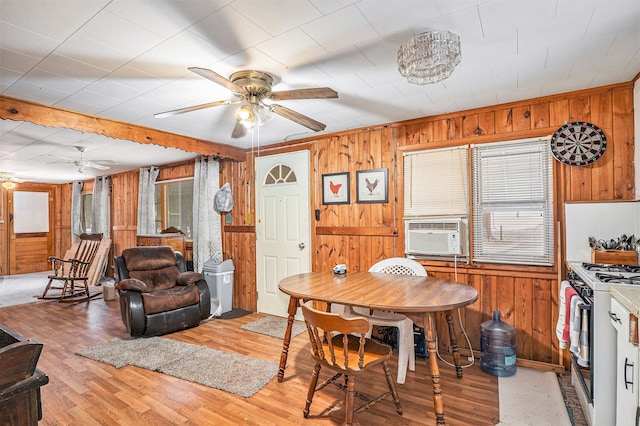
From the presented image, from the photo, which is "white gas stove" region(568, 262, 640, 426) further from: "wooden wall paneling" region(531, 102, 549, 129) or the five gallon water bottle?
"wooden wall paneling" region(531, 102, 549, 129)

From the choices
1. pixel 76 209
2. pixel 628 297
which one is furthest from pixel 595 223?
pixel 76 209

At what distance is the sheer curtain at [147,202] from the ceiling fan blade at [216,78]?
465 cm

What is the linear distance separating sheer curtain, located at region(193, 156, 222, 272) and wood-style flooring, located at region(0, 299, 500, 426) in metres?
1.75

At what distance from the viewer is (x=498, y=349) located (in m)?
2.84

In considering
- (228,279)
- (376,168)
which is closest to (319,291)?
(376,168)

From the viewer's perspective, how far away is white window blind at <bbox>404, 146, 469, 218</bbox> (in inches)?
130

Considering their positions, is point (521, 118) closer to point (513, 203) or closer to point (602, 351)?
point (513, 203)

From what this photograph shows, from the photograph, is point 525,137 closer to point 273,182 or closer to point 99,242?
point 273,182

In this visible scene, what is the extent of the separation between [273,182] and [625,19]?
3.70 meters

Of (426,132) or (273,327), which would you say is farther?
(273,327)

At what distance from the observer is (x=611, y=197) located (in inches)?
106

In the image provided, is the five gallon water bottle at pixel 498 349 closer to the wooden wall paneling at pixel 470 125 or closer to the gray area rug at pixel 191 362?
the wooden wall paneling at pixel 470 125

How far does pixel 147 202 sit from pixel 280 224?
10.3 ft

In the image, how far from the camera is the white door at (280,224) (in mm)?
4344
